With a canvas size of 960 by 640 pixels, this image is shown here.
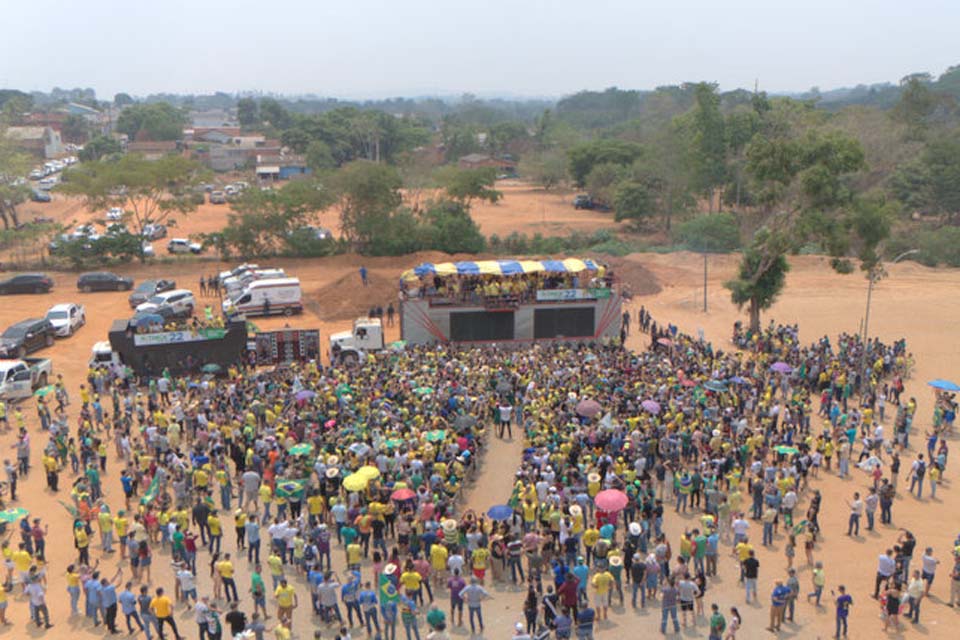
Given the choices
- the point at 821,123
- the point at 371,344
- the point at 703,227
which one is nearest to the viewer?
the point at 371,344

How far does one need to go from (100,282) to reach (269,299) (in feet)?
39.7

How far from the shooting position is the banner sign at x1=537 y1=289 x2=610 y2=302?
34.0 meters

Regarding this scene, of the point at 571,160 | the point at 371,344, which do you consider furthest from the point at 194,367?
the point at 571,160

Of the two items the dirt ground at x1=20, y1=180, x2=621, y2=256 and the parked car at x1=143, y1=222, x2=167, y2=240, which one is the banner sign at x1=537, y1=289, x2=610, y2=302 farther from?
the parked car at x1=143, y1=222, x2=167, y2=240

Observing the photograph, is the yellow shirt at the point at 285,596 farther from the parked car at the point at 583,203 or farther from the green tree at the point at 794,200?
the parked car at the point at 583,203

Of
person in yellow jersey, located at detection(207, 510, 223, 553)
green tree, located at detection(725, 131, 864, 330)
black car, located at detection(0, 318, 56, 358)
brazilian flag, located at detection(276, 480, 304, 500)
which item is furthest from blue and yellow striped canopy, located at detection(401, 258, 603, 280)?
person in yellow jersey, located at detection(207, 510, 223, 553)

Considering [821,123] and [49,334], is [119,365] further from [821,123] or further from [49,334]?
[821,123]

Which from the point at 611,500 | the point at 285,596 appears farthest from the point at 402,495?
the point at 611,500

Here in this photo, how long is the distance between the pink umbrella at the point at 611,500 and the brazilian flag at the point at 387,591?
472cm

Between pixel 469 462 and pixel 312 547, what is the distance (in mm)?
5720

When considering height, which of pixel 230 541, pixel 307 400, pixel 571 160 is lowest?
pixel 230 541

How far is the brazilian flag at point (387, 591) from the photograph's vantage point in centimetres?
1500

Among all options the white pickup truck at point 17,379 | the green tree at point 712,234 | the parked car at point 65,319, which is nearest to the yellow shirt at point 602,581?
the white pickup truck at point 17,379

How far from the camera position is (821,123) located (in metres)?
63.6
